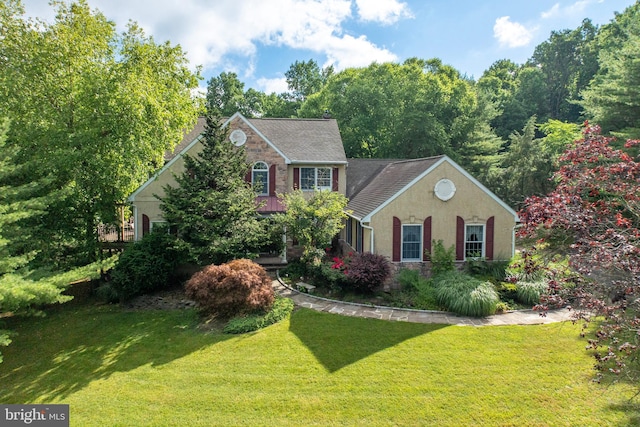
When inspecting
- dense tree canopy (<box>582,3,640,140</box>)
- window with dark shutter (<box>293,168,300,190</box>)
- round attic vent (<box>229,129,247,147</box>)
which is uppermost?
dense tree canopy (<box>582,3,640,140</box>)

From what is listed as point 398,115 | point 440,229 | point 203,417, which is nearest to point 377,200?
point 440,229

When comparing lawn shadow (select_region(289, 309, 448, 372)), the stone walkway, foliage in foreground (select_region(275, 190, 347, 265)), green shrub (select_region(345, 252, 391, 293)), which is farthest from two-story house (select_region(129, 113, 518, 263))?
lawn shadow (select_region(289, 309, 448, 372))

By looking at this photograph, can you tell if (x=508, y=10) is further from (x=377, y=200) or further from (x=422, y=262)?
(x=422, y=262)

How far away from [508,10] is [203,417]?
18.0m

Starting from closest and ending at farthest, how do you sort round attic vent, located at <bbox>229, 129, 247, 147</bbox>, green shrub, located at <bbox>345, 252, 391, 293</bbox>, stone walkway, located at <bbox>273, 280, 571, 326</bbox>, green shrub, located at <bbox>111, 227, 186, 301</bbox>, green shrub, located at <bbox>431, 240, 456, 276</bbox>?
stone walkway, located at <bbox>273, 280, 571, 326</bbox>
green shrub, located at <bbox>345, 252, 391, 293</bbox>
green shrub, located at <bbox>111, 227, 186, 301</bbox>
green shrub, located at <bbox>431, 240, 456, 276</bbox>
round attic vent, located at <bbox>229, 129, 247, 147</bbox>

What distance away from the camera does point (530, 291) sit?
43.9 ft

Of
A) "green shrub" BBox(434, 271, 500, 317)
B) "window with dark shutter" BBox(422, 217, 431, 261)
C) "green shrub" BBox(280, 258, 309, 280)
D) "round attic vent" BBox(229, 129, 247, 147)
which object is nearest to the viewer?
"green shrub" BBox(434, 271, 500, 317)

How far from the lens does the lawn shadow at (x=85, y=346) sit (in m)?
9.04

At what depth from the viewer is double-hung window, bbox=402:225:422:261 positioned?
15961 millimetres

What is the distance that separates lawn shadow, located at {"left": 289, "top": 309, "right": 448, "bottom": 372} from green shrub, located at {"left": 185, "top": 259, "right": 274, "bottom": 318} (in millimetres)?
A: 1510

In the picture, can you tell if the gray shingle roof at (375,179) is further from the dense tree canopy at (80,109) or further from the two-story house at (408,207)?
the dense tree canopy at (80,109)

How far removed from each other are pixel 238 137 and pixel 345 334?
43.7 feet

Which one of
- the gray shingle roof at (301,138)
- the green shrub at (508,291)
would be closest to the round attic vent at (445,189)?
the green shrub at (508,291)

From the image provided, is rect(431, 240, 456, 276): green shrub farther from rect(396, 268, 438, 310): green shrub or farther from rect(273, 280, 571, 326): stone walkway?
rect(273, 280, 571, 326): stone walkway
